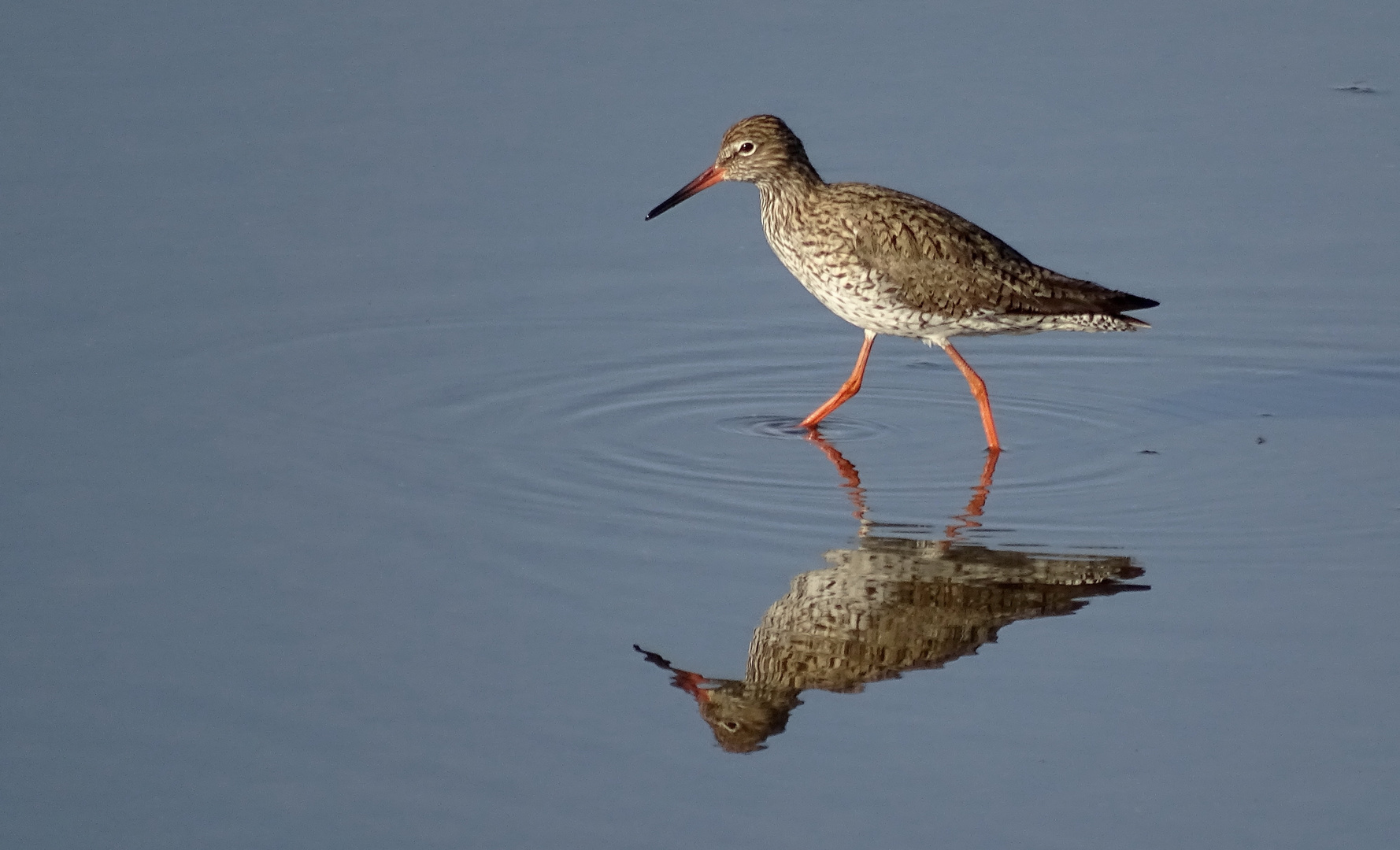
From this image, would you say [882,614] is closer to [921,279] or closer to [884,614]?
[884,614]

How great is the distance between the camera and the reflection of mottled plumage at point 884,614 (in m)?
6.70

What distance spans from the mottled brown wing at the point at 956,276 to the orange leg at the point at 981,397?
0.95ft

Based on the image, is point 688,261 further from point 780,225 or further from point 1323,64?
point 1323,64

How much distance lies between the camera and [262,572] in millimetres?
7539

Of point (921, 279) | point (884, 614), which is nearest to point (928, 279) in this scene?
point (921, 279)

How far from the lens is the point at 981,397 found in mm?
9766

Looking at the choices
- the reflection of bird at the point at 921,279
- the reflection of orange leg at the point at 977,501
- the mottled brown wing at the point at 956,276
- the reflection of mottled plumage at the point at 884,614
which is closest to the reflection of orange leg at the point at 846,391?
the reflection of bird at the point at 921,279

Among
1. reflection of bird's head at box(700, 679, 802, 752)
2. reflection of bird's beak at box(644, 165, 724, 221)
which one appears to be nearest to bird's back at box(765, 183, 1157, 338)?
reflection of bird's beak at box(644, 165, 724, 221)

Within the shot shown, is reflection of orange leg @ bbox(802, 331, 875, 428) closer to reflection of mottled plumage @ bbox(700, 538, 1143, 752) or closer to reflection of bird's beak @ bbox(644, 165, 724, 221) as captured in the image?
reflection of bird's beak @ bbox(644, 165, 724, 221)

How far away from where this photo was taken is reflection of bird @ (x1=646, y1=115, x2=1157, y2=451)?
970 centimetres

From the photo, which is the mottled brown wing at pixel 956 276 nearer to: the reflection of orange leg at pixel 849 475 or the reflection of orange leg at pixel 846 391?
the reflection of orange leg at pixel 846 391

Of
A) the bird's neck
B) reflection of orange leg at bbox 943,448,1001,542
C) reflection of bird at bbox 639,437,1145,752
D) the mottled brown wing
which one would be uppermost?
the bird's neck

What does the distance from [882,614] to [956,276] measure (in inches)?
114

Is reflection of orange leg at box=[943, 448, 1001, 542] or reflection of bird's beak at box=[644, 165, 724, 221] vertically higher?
reflection of bird's beak at box=[644, 165, 724, 221]
